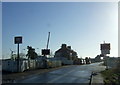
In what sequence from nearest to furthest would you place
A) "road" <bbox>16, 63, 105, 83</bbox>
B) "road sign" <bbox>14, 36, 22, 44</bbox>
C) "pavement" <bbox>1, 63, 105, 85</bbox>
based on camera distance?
1. "pavement" <bbox>1, 63, 105, 85</bbox>
2. "road" <bbox>16, 63, 105, 83</bbox>
3. "road sign" <bbox>14, 36, 22, 44</bbox>

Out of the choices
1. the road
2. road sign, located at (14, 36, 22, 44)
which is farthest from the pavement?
road sign, located at (14, 36, 22, 44)

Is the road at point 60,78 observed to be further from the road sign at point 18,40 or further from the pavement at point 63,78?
the road sign at point 18,40

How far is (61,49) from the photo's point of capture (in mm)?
145750

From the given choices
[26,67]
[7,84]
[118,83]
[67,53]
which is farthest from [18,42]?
[67,53]

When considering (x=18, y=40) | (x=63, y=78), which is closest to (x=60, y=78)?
(x=63, y=78)

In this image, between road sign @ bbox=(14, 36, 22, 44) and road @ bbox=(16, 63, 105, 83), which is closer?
road @ bbox=(16, 63, 105, 83)

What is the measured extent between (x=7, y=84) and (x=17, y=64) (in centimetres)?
1901

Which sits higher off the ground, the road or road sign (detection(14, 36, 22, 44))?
road sign (detection(14, 36, 22, 44))

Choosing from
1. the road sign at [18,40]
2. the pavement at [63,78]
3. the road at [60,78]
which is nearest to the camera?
the pavement at [63,78]

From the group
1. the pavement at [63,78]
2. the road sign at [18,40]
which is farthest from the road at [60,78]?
the road sign at [18,40]

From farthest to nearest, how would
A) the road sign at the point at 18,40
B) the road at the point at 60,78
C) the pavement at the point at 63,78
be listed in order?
the road sign at the point at 18,40
the road at the point at 60,78
the pavement at the point at 63,78

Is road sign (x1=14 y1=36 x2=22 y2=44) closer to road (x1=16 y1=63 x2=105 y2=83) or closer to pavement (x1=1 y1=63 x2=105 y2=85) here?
road (x1=16 y1=63 x2=105 y2=83)

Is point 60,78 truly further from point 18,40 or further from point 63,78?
point 18,40

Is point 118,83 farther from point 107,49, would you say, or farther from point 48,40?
point 48,40
